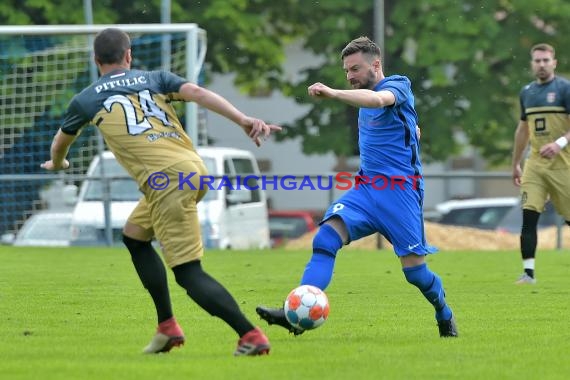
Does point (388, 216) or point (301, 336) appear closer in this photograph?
point (388, 216)

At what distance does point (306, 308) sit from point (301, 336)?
0.65 metres

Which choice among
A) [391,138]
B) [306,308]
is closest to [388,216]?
[391,138]

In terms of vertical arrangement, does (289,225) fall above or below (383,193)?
below

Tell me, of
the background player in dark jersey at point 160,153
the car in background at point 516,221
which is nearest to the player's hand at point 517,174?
the background player in dark jersey at point 160,153

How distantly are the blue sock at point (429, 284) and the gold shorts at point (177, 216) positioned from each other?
1640 mm

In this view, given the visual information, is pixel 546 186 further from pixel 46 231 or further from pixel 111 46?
pixel 46 231

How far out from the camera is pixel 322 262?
27.1ft

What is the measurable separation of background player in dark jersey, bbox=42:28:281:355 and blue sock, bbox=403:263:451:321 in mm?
1453

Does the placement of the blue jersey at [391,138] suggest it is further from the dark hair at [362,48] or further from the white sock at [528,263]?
the white sock at [528,263]

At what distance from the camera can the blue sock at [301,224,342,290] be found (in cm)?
822

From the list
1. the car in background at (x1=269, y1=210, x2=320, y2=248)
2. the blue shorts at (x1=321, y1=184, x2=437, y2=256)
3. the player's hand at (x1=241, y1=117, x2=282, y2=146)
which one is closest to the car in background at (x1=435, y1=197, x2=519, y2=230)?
the car in background at (x1=269, y1=210, x2=320, y2=248)

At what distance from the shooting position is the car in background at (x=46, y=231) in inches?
897

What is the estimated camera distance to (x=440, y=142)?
31875 mm

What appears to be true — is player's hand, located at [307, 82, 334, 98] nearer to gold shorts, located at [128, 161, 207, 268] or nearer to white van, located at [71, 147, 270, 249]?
gold shorts, located at [128, 161, 207, 268]
